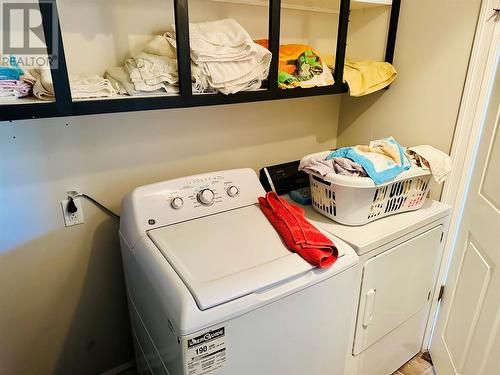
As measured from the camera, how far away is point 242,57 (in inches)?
49.4

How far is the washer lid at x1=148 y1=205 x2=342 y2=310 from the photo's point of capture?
3.10ft

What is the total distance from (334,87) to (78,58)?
1.07m

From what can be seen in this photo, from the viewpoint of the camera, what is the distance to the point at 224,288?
937 mm

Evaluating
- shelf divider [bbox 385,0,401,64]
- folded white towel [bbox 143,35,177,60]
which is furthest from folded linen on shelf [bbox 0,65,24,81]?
shelf divider [bbox 385,0,401,64]

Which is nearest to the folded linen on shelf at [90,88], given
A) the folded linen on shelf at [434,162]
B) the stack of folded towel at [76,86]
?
the stack of folded towel at [76,86]

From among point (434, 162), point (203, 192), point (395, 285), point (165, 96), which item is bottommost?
point (395, 285)

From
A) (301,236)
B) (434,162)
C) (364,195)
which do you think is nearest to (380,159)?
(364,195)

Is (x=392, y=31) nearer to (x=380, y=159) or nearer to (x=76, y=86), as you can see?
(x=380, y=159)

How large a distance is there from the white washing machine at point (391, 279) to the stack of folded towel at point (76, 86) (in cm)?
93

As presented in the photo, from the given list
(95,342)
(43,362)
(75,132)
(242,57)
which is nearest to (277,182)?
(242,57)

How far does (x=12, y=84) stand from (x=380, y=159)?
4.09ft

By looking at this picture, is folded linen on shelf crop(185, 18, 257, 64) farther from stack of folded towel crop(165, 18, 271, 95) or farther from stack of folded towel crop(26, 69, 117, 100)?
stack of folded towel crop(26, 69, 117, 100)

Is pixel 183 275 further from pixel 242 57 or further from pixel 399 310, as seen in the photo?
pixel 399 310

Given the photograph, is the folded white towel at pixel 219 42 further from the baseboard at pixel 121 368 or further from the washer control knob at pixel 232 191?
the baseboard at pixel 121 368
